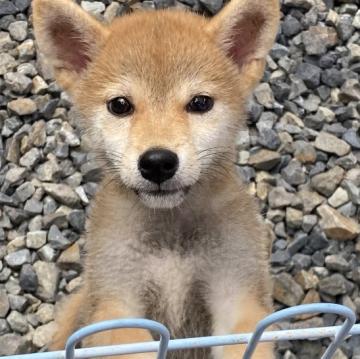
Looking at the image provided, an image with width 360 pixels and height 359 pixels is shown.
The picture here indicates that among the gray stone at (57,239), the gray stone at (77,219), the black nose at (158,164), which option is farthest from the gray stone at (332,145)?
the black nose at (158,164)

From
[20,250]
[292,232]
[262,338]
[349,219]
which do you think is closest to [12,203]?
[20,250]

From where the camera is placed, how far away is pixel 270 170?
3404 millimetres

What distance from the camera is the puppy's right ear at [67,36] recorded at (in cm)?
194

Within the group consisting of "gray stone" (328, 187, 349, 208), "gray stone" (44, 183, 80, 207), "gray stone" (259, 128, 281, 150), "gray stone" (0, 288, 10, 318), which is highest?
"gray stone" (259, 128, 281, 150)

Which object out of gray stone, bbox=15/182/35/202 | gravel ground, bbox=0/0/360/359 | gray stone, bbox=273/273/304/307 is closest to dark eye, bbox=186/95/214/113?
gravel ground, bbox=0/0/360/359

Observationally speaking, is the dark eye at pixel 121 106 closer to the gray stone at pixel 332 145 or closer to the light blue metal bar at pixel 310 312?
the light blue metal bar at pixel 310 312

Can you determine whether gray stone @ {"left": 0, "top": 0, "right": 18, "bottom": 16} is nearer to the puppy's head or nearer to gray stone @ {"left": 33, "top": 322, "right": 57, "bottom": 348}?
gray stone @ {"left": 33, "top": 322, "right": 57, "bottom": 348}

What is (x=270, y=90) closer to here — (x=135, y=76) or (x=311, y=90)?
(x=311, y=90)

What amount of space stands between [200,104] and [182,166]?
0.22 meters

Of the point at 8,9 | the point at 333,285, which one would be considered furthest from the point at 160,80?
the point at 8,9

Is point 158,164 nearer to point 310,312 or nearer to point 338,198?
point 310,312

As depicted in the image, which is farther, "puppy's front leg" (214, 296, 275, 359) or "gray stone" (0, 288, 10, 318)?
"gray stone" (0, 288, 10, 318)

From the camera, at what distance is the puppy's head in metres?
1.75

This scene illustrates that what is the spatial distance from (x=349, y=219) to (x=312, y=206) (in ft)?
0.56
